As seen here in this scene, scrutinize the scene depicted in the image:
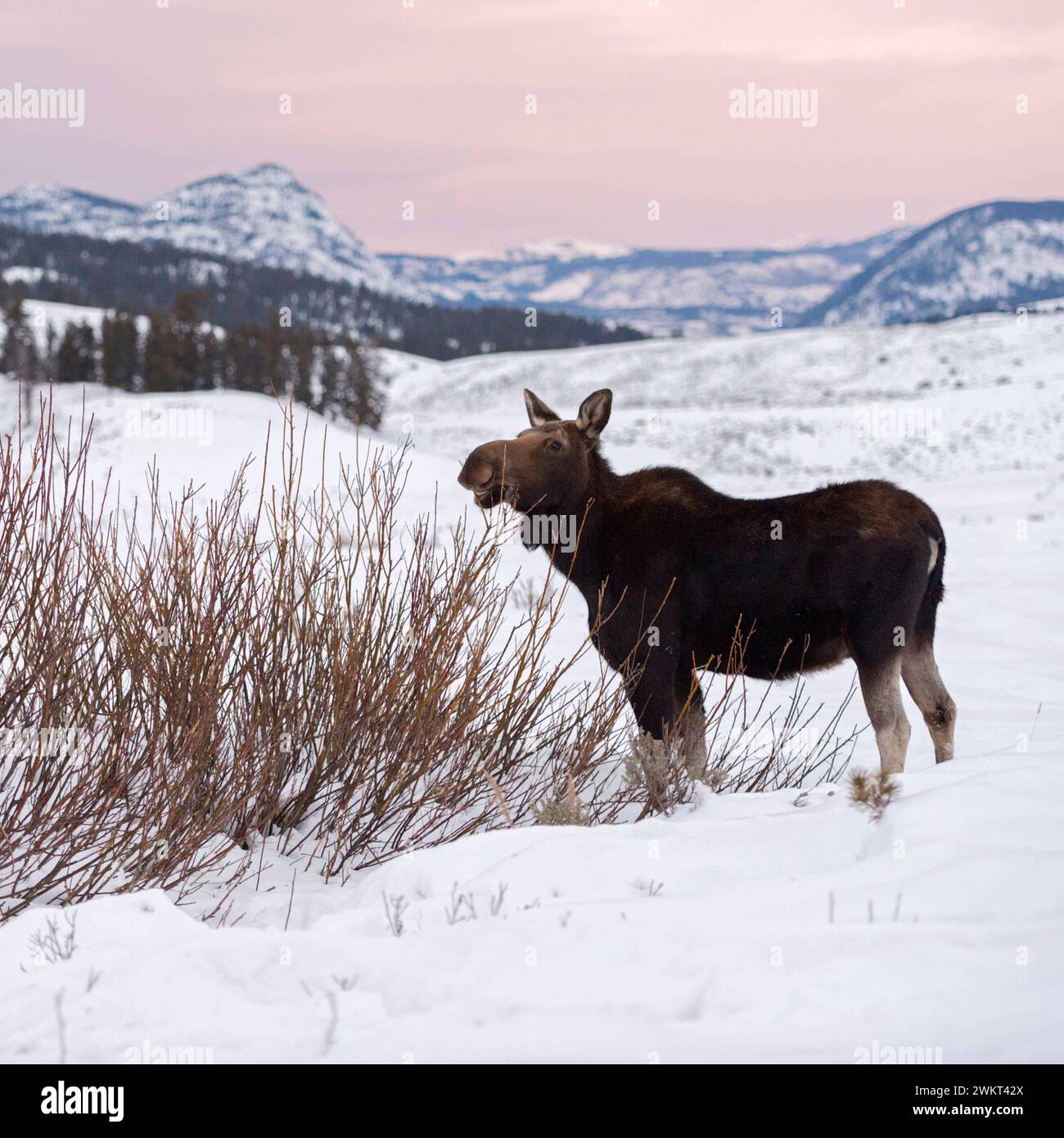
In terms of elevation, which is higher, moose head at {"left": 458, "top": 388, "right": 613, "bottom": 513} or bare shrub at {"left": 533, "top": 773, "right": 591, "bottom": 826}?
moose head at {"left": 458, "top": 388, "right": 613, "bottom": 513}

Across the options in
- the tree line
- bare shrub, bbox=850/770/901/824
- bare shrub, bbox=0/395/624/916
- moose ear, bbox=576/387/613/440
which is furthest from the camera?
Result: the tree line

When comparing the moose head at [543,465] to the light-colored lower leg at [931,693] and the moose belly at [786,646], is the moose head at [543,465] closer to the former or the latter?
the moose belly at [786,646]

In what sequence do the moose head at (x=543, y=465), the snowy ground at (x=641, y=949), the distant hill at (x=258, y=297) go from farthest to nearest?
1. the distant hill at (x=258, y=297)
2. the moose head at (x=543, y=465)
3. the snowy ground at (x=641, y=949)

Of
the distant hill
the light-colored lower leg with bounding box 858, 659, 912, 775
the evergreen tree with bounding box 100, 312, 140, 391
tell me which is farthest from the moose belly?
Result: the distant hill

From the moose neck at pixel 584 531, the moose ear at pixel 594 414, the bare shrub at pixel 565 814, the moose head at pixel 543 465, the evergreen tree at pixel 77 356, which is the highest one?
the evergreen tree at pixel 77 356

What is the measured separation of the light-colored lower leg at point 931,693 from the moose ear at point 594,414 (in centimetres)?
165

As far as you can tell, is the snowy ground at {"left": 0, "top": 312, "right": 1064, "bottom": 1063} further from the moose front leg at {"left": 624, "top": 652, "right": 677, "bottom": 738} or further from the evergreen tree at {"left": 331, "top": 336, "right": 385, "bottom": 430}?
the evergreen tree at {"left": 331, "top": 336, "right": 385, "bottom": 430}

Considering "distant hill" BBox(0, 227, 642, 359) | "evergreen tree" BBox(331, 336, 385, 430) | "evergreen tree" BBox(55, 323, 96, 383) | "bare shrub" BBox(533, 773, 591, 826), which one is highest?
"distant hill" BBox(0, 227, 642, 359)

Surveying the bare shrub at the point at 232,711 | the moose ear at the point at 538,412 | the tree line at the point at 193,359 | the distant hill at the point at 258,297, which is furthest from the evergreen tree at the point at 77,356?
the bare shrub at the point at 232,711

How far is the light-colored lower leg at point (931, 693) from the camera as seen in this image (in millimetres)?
4461

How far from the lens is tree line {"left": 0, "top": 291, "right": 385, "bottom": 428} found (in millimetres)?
51125

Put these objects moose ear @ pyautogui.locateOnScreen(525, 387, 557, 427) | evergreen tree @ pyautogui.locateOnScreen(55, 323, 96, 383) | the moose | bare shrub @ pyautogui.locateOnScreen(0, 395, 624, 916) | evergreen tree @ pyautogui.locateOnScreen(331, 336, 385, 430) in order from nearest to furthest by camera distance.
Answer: bare shrub @ pyautogui.locateOnScreen(0, 395, 624, 916) < the moose < moose ear @ pyautogui.locateOnScreen(525, 387, 557, 427) < evergreen tree @ pyautogui.locateOnScreen(331, 336, 385, 430) < evergreen tree @ pyautogui.locateOnScreen(55, 323, 96, 383)

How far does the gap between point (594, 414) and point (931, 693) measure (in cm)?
188
